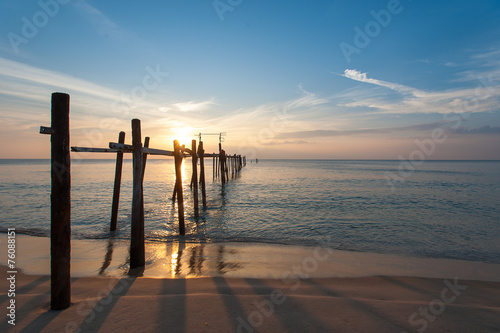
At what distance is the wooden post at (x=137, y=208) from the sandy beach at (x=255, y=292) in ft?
1.26

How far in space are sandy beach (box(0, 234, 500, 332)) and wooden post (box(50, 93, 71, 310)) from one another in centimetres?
34

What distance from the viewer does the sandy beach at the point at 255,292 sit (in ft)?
10.9

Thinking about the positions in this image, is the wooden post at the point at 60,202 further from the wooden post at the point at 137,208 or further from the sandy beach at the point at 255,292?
the wooden post at the point at 137,208

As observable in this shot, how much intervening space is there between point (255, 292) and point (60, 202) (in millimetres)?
3312

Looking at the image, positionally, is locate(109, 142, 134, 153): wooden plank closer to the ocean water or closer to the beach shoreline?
the beach shoreline

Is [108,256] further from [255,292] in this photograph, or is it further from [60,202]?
[255,292]

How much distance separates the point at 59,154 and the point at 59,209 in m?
0.76

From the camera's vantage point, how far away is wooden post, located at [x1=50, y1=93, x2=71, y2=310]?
3420 mm

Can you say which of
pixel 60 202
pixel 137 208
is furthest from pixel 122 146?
pixel 60 202

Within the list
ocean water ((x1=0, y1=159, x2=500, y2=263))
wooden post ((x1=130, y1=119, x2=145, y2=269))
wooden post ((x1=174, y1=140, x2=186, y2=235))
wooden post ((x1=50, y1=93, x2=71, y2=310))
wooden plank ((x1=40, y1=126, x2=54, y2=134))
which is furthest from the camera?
wooden post ((x1=174, y1=140, x2=186, y2=235))

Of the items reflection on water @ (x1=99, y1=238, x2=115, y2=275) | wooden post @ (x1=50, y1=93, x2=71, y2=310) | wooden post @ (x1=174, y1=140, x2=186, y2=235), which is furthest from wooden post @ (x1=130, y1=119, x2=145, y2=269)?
wooden post @ (x1=174, y1=140, x2=186, y2=235)

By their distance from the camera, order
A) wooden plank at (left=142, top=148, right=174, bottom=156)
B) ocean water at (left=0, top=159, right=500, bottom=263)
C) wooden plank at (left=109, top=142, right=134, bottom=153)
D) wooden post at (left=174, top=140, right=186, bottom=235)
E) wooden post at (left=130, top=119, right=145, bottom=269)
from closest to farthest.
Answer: wooden plank at (left=109, top=142, right=134, bottom=153) < wooden post at (left=130, top=119, right=145, bottom=269) < wooden plank at (left=142, top=148, right=174, bottom=156) < ocean water at (left=0, top=159, right=500, bottom=263) < wooden post at (left=174, top=140, right=186, bottom=235)

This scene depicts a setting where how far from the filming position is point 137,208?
5816mm

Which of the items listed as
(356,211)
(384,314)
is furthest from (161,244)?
(356,211)
